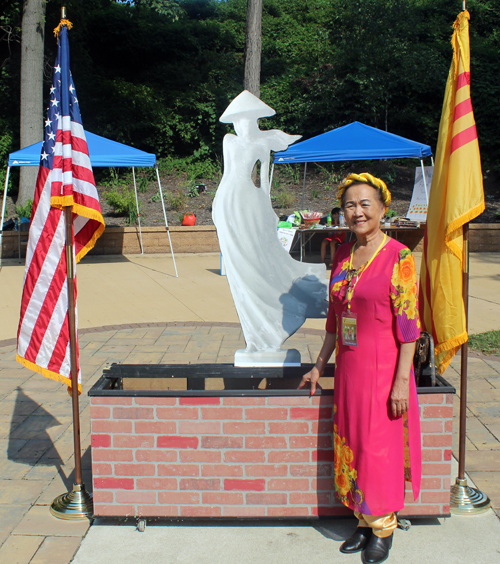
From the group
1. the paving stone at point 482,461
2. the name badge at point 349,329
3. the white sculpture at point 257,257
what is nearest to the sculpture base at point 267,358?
the white sculpture at point 257,257

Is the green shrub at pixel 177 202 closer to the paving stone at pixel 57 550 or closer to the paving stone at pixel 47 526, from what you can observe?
the paving stone at pixel 47 526

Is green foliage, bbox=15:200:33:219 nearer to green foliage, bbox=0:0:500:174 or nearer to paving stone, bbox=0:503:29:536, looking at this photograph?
green foliage, bbox=0:0:500:174

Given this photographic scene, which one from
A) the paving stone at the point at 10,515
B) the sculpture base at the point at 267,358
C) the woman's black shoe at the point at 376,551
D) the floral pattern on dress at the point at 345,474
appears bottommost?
the paving stone at the point at 10,515

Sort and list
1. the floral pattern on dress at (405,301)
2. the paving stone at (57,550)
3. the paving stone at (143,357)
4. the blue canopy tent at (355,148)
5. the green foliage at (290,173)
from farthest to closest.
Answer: the green foliage at (290,173)
the blue canopy tent at (355,148)
the paving stone at (143,357)
the paving stone at (57,550)
the floral pattern on dress at (405,301)

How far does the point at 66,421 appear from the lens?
14.8ft

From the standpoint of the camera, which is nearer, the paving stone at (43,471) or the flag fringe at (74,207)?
the flag fringe at (74,207)

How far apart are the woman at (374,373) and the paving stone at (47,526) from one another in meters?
1.43

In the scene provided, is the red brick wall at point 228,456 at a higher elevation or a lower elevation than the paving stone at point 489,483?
higher

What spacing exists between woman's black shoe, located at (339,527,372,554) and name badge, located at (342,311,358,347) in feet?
3.21

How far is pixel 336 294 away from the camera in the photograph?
2820mm

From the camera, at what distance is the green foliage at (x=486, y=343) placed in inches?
243

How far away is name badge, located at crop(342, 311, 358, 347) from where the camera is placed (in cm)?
272

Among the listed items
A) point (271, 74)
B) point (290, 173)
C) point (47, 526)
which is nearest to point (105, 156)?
point (47, 526)

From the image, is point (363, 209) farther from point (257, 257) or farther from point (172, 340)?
point (172, 340)
